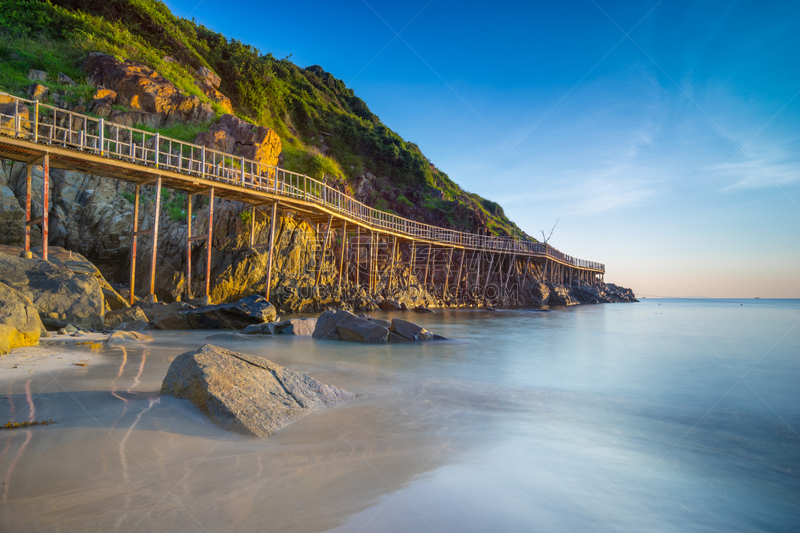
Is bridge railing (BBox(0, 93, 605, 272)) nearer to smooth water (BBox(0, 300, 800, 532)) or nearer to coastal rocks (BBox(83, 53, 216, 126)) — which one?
coastal rocks (BBox(83, 53, 216, 126))

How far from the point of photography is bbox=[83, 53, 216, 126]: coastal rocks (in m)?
27.9

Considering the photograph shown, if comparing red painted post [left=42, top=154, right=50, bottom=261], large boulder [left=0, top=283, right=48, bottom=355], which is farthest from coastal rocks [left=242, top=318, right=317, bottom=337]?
red painted post [left=42, top=154, right=50, bottom=261]

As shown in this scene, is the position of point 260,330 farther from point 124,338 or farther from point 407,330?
point 407,330

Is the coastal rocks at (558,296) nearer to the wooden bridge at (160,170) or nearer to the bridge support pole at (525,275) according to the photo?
the bridge support pole at (525,275)

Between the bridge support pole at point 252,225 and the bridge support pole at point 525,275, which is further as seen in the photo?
the bridge support pole at point 525,275

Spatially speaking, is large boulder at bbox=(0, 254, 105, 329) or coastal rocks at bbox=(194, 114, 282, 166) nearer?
large boulder at bbox=(0, 254, 105, 329)

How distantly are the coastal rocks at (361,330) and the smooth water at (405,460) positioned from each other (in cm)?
506

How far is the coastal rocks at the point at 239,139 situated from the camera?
Result: 28328 mm

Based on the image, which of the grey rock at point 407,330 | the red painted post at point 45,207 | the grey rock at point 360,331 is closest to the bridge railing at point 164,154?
the red painted post at point 45,207

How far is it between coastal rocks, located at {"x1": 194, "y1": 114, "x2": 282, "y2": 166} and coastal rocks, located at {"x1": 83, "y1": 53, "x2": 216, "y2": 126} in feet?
9.44

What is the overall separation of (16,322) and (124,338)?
111 inches

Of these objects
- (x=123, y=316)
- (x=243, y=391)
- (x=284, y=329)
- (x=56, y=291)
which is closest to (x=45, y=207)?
(x=56, y=291)

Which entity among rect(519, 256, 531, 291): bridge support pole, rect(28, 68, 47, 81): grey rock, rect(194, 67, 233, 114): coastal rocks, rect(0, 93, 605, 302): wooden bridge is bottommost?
rect(519, 256, 531, 291): bridge support pole

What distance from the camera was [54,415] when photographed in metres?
4.28
